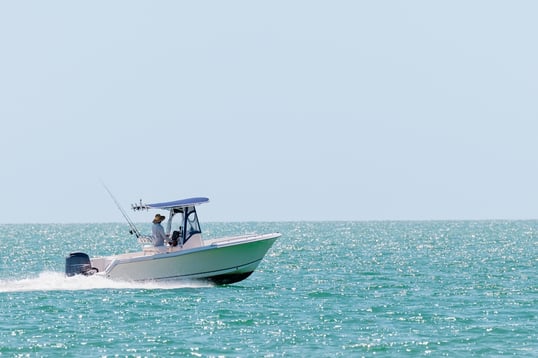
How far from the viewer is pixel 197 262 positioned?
37.0 metres

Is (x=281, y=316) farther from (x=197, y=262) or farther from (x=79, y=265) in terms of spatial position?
(x=79, y=265)

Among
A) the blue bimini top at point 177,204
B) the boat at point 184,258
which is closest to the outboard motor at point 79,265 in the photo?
the boat at point 184,258

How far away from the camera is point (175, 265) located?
3691 cm

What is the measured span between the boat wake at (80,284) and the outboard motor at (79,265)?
0.17 metres

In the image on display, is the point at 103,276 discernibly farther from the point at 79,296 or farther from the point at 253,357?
the point at 253,357

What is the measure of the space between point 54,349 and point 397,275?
23.5 m

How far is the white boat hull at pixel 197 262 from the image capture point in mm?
36625

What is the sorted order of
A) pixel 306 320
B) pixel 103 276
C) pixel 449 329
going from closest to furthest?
pixel 449 329
pixel 306 320
pixel 103 276

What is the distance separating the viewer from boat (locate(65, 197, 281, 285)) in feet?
120

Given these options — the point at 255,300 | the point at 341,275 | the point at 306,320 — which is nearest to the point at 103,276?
the point at 255,300

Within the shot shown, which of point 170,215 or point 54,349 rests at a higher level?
point 170,215

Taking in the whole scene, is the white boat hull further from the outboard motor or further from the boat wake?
the outboard motor

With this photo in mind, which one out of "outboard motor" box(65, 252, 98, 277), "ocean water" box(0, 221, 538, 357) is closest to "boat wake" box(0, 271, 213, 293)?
"ocean water" box(0, 221, 538, 357)

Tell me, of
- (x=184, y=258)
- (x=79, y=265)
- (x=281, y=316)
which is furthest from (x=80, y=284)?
(x=281, y=316)
